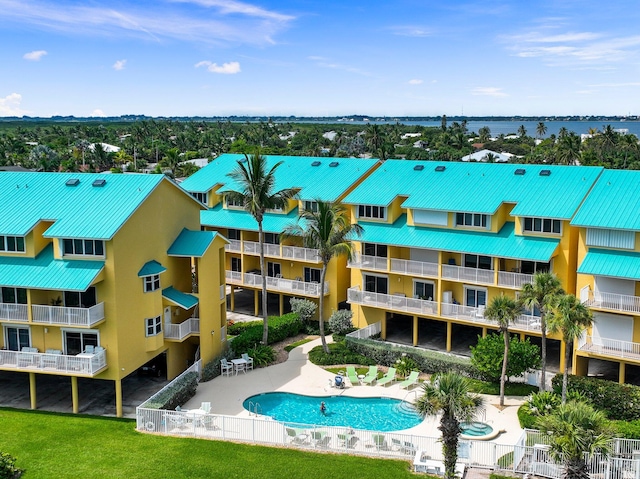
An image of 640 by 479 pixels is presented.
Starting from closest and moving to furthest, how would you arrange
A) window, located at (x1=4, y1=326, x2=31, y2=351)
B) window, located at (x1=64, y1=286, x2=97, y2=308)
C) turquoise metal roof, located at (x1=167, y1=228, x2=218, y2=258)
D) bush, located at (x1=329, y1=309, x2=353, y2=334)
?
window, located at (x1=64, y1=286, x2=97, y2=308), window, located at (x1=4, y1=326, x2=31, y2=351), turquoise metal roof, located at (x1=167, y1=228, x2=218, y2=258), bush, located at (x1=329, y1=309, x2=353, y2=334)

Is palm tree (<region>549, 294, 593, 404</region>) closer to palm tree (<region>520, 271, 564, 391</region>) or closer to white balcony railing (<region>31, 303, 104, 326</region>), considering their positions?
palm tree (<region>520, 271, 564, 391</region>)

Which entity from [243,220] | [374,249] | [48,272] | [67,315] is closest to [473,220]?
[374,249]

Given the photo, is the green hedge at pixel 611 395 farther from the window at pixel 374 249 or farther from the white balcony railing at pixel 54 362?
the white balcony railing at pixel 54 362

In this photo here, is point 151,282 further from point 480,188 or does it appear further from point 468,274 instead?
point 480,188

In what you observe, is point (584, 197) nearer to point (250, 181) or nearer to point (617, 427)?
point (617, 427)

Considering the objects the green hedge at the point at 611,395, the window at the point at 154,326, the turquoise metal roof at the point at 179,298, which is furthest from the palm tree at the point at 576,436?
the window at the point at 154,326

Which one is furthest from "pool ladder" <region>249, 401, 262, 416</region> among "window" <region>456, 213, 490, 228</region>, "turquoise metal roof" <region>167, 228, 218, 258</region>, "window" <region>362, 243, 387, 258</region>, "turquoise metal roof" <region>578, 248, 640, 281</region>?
Answer: "turquoise metal roof" <region>578, 248, 640, 281</region>

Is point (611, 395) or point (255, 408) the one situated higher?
point (611, 395)
